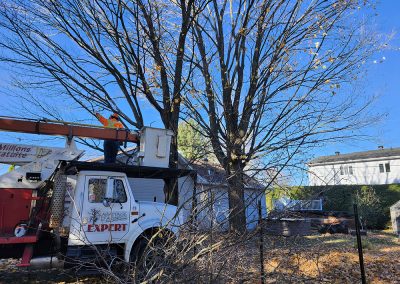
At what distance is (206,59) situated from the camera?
11.9 metres

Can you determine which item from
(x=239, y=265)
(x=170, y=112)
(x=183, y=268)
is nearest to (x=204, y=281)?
(x=183, y=268)

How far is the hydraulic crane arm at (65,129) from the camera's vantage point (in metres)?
7.97

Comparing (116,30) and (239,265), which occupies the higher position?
(116,30)

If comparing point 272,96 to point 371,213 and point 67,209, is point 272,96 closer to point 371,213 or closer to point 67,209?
point 67,209

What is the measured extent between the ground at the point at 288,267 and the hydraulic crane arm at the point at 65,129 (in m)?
3.00

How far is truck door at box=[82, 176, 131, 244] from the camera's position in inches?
304

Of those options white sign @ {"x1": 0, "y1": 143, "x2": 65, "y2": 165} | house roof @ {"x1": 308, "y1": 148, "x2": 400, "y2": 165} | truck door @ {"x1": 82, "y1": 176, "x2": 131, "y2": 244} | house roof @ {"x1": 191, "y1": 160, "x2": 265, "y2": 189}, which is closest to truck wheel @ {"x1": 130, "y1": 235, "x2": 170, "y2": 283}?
house roof @ {"x1": 191, "y1": 160, "x2": 265, "y2": 189}

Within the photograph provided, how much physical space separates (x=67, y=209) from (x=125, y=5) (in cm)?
530

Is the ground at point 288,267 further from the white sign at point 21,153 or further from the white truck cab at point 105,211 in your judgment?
the white sign at point 21,153

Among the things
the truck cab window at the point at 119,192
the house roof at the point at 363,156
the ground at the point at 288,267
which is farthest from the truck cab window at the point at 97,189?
the house roof at the point at 363,156

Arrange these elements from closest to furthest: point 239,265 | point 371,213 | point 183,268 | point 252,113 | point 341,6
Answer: point 183,268, point 239,265, point 341,6, point 252,113, point 371,213

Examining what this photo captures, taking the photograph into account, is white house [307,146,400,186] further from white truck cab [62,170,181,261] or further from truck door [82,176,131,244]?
truck door [82,176,131,244]

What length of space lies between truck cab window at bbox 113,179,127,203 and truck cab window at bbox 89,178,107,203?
229mm

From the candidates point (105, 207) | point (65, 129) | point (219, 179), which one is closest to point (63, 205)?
point (105, 207)
